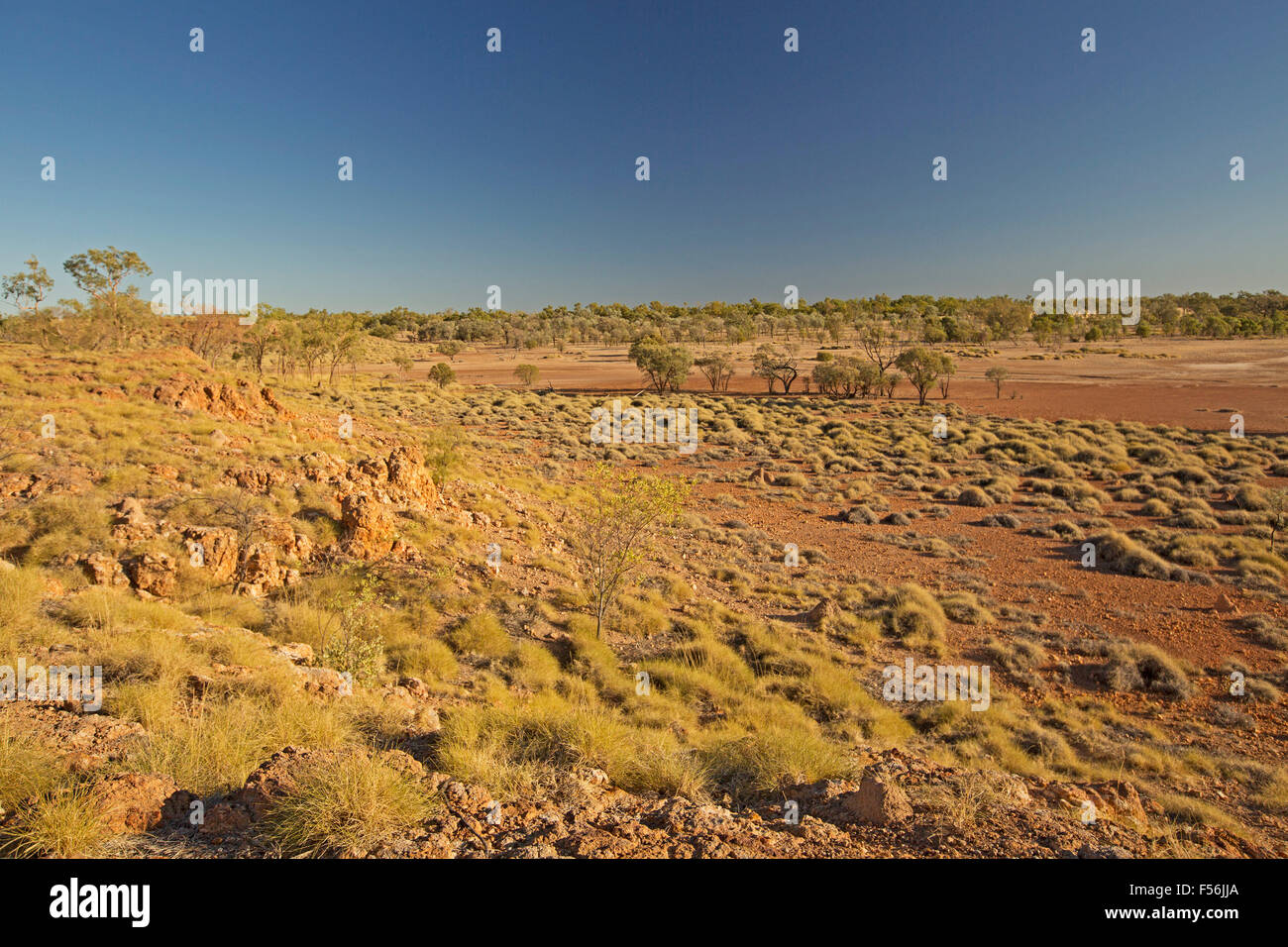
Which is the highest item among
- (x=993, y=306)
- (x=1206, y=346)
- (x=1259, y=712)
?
(x=993, y=306)

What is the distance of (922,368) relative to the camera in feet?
149

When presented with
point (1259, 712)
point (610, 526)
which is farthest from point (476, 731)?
point (1259, 712)

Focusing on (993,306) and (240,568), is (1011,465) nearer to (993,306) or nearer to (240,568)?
(240,568)

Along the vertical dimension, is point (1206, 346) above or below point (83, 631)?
above

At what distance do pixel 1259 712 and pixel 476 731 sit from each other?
10.7 m

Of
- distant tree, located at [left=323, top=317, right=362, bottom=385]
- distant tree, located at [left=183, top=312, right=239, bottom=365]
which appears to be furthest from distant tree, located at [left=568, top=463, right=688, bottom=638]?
distant tree, located at [left=183, top=312, right=239, bottom=365]

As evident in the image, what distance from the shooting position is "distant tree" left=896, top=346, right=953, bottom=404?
44.5 m

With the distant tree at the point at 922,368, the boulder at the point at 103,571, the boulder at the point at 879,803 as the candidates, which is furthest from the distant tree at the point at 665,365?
the boulder at the point at 879,803

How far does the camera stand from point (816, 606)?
11406 mm

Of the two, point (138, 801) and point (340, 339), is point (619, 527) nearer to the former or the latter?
point (138, 801)

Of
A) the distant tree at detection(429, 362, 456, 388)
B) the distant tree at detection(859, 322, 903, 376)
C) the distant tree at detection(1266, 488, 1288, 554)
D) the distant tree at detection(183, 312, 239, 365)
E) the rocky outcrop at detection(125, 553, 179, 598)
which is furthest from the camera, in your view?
the distant tree at detection(859, 322, 903, 376)

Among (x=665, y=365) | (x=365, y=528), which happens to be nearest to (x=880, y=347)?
(x=665, y=365)

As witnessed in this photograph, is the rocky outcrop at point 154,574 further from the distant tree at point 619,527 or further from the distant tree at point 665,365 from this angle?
the distant tree at point 665,365

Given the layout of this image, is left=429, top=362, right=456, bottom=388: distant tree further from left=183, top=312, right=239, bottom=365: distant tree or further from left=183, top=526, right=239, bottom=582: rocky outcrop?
left=183, top=526, right=239, bottom=582: rocky outcrop
